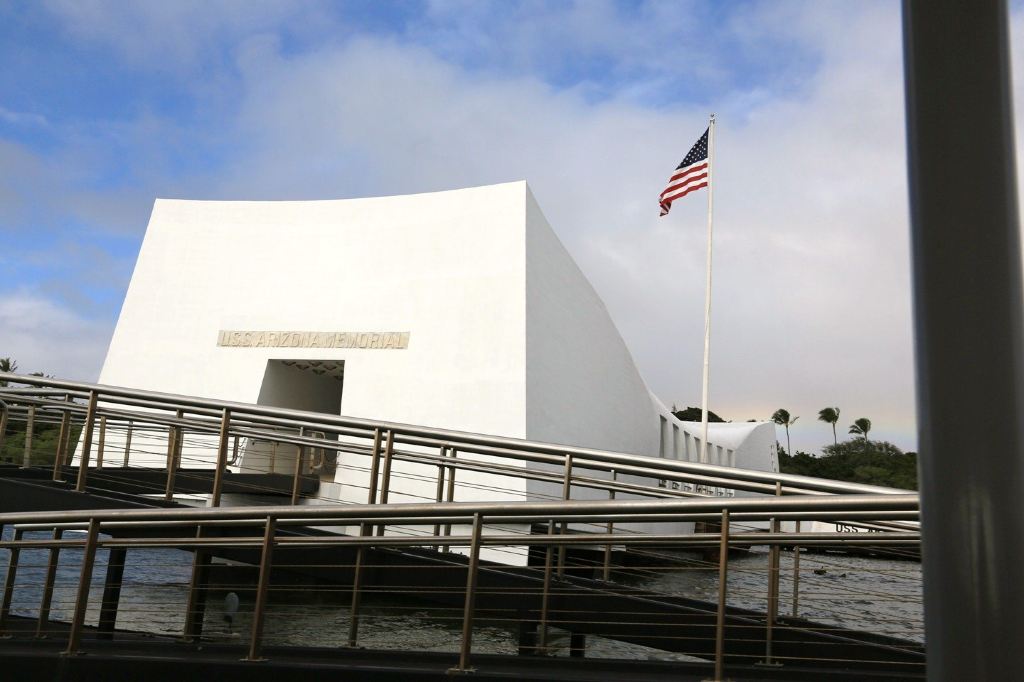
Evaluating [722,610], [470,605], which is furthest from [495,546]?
[722,610]

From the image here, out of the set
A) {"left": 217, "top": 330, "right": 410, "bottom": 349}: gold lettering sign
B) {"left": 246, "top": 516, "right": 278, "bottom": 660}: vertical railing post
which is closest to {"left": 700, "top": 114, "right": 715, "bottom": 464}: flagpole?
{"left": 217, "top": 330, "right": 410, "bottom": 349}: gold lettering sign

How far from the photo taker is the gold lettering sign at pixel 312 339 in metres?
15.7

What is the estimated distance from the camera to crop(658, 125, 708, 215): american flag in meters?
18.1

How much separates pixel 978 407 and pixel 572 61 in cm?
782

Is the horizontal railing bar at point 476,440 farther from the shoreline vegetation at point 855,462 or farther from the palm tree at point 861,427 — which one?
the palm tree at point 861,427

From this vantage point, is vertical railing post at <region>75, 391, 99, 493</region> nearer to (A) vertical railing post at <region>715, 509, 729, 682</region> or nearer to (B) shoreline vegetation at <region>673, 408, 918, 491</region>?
(A) vertical railing post at <region>715, 509, 729, 682</region>

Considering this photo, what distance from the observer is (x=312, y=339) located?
52.6 feet

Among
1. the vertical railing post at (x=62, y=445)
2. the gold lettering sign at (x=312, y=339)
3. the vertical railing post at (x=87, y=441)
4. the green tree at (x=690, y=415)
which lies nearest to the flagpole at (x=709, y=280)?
the gold lettering sign at (x=312, y=339)

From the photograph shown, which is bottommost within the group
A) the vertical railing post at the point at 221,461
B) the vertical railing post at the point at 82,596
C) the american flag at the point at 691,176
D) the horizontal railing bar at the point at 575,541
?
the vertical railing post at the point at 82,596

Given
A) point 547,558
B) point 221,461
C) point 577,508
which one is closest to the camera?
point 577,508

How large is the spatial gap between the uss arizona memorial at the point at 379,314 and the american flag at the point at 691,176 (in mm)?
2494

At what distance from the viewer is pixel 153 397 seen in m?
6.97

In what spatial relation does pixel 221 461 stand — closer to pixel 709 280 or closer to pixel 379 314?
pixel 379 314

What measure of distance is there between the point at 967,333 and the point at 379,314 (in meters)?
14.7
